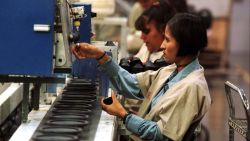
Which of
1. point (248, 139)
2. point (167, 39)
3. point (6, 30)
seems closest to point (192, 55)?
point (167, 39)

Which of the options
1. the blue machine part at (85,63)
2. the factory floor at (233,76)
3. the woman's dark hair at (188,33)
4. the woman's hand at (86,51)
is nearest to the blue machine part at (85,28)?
the blue machine part at (85,63)

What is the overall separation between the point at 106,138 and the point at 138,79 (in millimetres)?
659

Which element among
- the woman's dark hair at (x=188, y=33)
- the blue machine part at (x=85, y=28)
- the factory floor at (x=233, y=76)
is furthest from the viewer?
the factory floor at (x=233, y=76)

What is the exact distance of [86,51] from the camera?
252 cm

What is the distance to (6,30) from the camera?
2.21m

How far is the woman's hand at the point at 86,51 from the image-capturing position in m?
2.50

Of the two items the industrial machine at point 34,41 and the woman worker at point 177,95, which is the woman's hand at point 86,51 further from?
the industrial machine at point 34,41

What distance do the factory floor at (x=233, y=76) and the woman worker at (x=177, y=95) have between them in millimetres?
2707

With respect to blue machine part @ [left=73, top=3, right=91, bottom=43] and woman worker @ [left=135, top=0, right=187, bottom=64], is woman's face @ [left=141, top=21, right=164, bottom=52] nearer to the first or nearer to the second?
woman worker @ [left=135, top=0, right=187, bottom=64]

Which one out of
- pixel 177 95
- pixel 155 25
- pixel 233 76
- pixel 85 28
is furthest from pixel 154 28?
pixel 233 76

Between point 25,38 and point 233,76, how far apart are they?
6.34m

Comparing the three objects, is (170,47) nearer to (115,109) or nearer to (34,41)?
(115,109)

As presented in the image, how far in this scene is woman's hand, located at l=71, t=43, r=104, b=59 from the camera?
2.50 meters

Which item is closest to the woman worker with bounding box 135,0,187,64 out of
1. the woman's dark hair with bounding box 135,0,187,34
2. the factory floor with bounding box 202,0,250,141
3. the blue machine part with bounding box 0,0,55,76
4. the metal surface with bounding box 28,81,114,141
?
the woman's dark hair with bounding box 135,0,187,34
